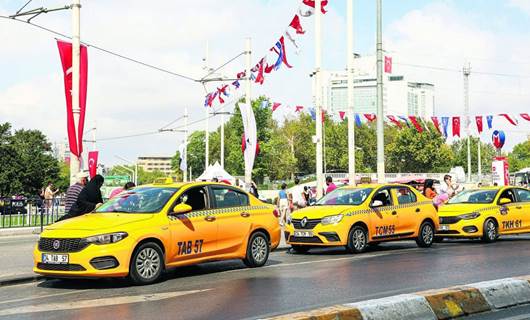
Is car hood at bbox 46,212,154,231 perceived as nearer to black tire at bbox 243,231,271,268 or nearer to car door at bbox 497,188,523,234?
black tire at bbox 243,231,271,268

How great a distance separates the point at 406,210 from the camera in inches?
642

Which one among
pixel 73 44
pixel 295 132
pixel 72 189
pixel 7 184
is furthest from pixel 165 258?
pixel 295 132

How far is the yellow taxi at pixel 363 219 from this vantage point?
48.5 feet

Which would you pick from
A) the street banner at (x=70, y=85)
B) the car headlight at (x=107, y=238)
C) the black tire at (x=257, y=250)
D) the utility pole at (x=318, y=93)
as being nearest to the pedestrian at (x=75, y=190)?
the street banner at (x=70, y=85)

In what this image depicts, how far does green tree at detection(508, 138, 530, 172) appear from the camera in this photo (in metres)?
124

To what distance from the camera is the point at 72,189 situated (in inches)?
552

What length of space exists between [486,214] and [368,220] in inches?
180

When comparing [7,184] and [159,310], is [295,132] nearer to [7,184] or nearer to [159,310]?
[7,184]

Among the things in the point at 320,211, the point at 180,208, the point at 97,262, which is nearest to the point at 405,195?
the point at 320,211

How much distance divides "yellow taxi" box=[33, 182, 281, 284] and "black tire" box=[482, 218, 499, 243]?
748 cm

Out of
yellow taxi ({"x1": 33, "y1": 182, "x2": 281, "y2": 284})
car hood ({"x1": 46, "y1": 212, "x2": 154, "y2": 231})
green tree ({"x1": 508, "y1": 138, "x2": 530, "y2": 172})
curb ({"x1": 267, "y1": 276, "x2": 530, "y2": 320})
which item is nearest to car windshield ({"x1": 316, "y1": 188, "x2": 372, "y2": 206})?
yellow taxi ({"x1": 33, "y1": 182, "x2": 281, "y2": 284})

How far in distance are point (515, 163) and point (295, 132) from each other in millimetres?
45931

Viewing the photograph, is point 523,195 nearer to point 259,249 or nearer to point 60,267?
point 259,249

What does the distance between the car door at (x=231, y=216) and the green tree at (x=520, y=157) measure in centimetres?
11498
